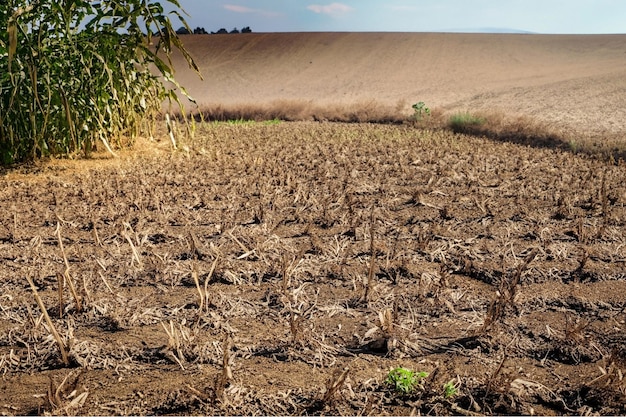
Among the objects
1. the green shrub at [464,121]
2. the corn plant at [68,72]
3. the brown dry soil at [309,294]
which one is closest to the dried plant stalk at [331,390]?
the brown dry soil at [309,294]

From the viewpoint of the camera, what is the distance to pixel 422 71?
73.2 ft

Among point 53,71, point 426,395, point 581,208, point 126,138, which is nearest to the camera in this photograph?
point 426,395

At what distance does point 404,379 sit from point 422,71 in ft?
69.6

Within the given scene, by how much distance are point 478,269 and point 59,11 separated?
17.3 feet

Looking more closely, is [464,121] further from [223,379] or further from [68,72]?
[223,379]

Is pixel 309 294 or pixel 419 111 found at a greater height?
pixel 419 111

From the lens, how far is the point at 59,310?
9.27 feet

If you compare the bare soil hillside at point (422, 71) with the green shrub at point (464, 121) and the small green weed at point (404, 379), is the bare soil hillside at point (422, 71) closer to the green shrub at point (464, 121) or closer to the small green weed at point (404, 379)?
the green shrub at point (464, 121)

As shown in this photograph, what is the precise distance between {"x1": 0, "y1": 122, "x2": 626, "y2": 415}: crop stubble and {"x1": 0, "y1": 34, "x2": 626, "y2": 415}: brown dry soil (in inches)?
0.4

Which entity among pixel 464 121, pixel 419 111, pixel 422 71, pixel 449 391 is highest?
pixel 422 71

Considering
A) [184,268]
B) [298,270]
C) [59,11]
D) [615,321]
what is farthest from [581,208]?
[59,11]

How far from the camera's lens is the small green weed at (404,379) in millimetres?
2195

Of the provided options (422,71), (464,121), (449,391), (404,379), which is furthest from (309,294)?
(422,71)

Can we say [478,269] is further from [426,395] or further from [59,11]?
[59,11]
